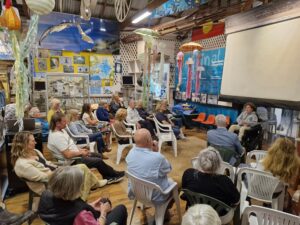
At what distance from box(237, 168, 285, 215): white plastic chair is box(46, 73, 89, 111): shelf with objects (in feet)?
20.2

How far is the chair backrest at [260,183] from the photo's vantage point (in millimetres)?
2039

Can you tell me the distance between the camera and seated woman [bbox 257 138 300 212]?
198 centimetres

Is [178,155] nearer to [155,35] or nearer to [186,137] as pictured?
[186,137]

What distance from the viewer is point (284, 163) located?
6.56ft

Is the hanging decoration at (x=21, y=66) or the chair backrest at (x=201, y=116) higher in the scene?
the hanging decoration at (x=21, y=66)

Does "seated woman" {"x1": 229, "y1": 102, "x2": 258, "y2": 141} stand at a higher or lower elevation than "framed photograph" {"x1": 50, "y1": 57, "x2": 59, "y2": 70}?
lower

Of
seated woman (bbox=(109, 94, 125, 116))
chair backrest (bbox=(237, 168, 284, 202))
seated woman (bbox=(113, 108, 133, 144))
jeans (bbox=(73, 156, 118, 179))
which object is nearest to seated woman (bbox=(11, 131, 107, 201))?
jeans (bbox=(73, 156, 118, 179))

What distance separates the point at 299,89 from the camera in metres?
3.88

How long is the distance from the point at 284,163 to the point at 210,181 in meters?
0.79

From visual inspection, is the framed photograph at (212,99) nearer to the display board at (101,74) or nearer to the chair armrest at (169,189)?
the display board at (101,74)

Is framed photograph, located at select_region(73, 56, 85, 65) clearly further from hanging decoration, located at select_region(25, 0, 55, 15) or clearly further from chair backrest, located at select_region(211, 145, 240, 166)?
chair backrest, located at select_region(211, 145, 240, 166)

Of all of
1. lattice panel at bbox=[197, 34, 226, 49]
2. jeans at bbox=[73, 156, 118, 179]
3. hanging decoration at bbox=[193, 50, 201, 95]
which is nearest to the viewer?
jeans at bbox=[73, 156, 118, 179]

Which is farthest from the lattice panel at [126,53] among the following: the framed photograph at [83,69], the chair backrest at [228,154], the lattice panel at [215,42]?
the chair backrest at [228,154]

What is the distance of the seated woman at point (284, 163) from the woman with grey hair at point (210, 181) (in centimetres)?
53
